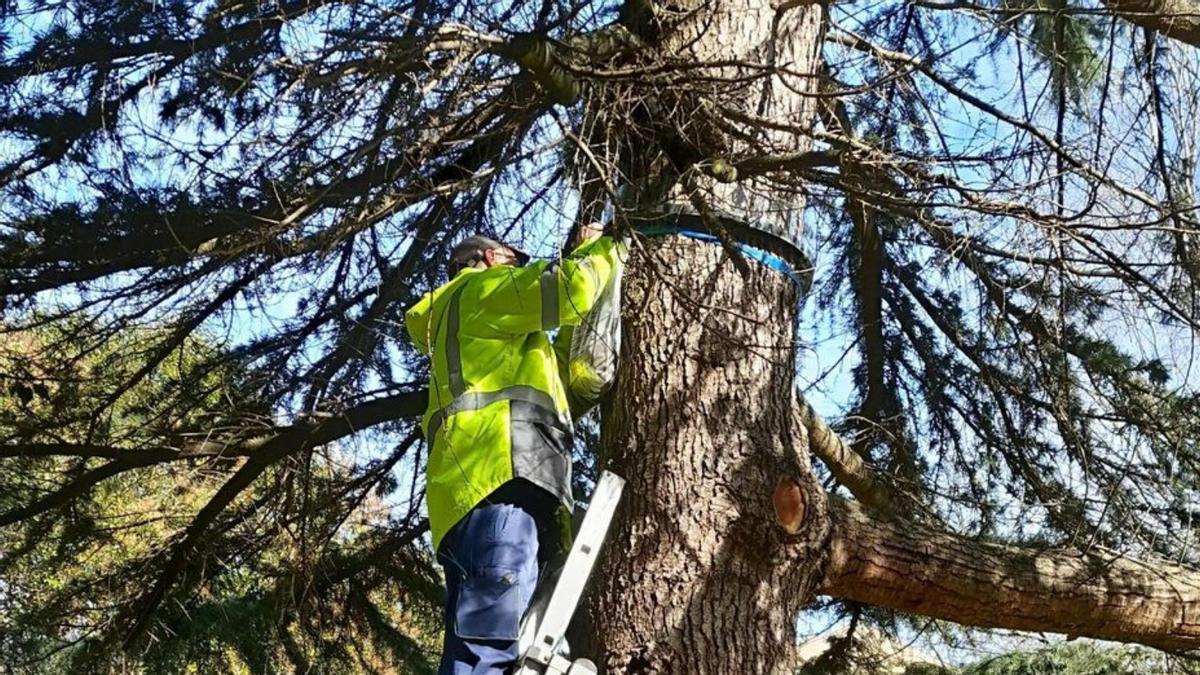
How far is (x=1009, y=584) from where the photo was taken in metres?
3.73

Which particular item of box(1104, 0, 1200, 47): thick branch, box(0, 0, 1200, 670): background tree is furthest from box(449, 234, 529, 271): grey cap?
box(1104, 0, 1200, 47): thick branch

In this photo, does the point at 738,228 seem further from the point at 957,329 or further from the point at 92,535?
the point at 92,535

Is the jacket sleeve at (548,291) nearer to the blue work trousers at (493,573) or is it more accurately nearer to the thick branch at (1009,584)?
the blue work trousers at (493,573)

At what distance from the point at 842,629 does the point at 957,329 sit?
4.23 ft

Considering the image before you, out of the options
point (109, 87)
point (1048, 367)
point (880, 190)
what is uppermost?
point (1048, 367)

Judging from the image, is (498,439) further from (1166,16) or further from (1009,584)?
(1166,16)

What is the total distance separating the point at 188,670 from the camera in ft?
17.4

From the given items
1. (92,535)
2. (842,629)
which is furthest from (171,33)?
(842,629)

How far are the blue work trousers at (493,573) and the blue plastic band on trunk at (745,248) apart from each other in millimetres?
732

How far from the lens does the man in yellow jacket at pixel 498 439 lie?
314 centimetres

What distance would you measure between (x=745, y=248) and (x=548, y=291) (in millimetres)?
619

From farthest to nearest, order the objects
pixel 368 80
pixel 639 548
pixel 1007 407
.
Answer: pixel 1007 407, pixel 639 548, pixel 368 80

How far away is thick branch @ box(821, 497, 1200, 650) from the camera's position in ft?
11.8

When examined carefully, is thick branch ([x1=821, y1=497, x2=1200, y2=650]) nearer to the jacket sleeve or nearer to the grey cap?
the jacket sleeve
